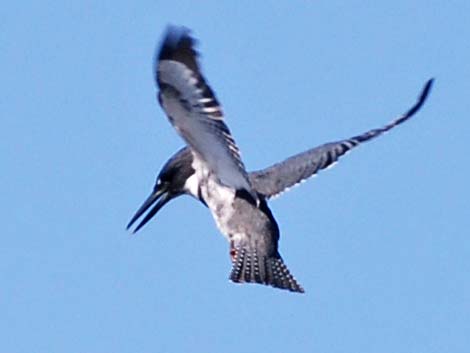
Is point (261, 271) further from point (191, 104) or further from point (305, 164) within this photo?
point (191, 104)

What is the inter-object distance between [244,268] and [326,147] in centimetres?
146

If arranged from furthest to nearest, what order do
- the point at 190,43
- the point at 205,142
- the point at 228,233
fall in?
1. the point at 228,233
2. the point at 205,142
3. the point at 190,43

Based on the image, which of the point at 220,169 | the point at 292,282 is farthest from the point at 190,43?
the point at 292,282

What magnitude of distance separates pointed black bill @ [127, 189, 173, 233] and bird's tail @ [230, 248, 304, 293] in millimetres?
1178

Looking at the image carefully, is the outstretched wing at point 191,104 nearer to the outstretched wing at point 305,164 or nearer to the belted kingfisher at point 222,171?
the belted kingfisher at point 222,171

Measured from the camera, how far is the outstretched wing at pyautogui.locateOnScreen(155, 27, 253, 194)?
13.8m

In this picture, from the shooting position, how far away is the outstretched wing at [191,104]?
13805mm

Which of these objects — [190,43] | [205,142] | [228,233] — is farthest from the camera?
[228,233]

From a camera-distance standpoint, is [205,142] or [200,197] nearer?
[205,142]

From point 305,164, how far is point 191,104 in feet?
7.56

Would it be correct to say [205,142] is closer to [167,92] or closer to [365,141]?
[167,92]

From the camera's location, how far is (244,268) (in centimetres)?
1553

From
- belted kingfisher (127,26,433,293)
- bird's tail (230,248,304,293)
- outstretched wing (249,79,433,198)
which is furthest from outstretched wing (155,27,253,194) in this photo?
outstretched wing (249,79,433,198)

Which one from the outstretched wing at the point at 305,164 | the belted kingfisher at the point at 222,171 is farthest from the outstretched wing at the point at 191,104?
the outstretched wing at the point at 305,164
